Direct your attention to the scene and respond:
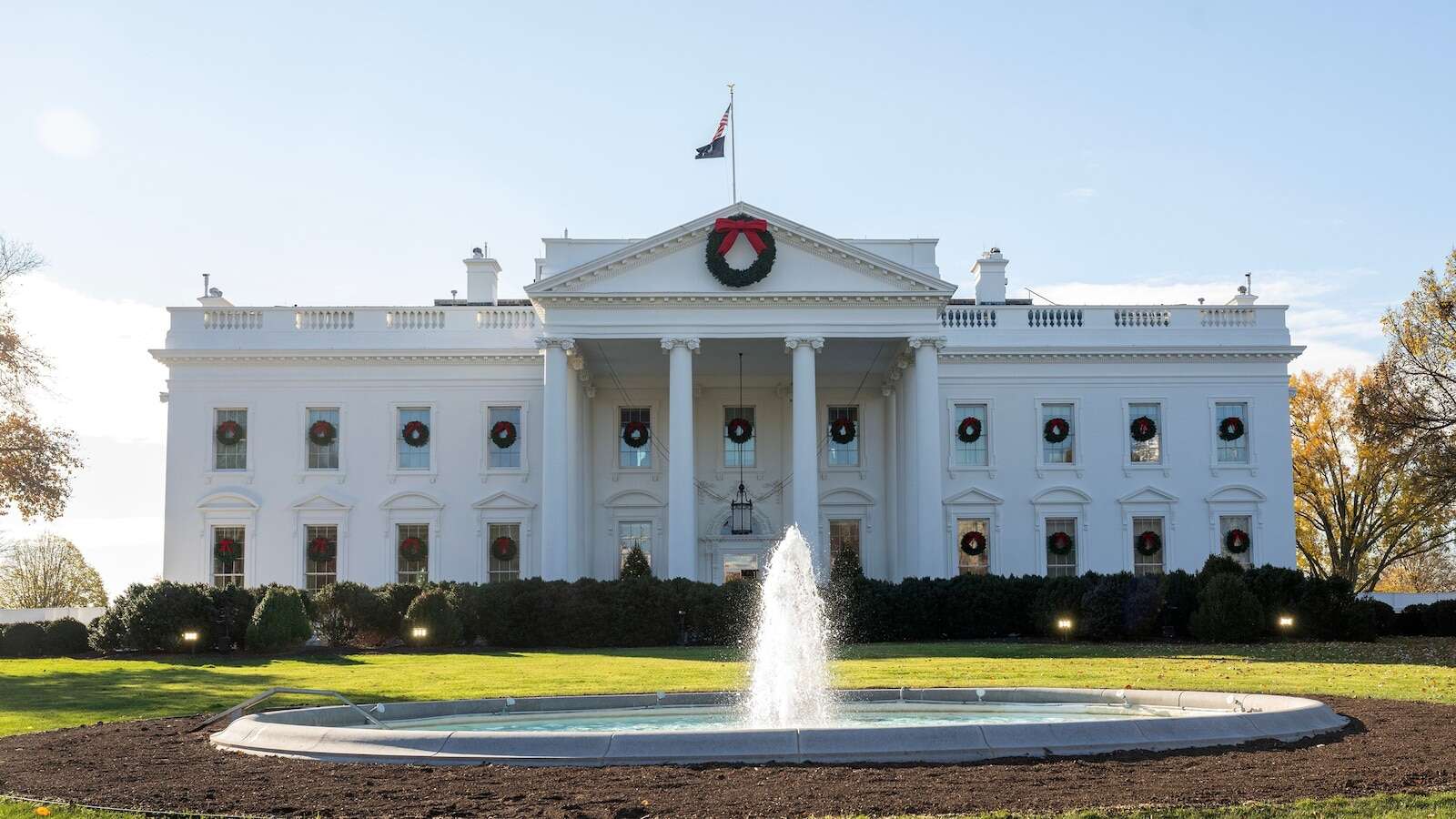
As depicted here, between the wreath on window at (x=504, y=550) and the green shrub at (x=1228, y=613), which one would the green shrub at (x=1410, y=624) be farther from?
the wreath on window at (x=504, y=550)

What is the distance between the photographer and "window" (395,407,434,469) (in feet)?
143

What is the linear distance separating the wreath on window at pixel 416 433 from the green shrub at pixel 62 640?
12.9 m

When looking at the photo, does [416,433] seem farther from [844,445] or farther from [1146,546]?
[1146,546]

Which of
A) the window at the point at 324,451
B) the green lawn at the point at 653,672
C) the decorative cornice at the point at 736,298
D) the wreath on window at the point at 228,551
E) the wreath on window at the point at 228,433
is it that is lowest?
the green lawn at the point at 653,672

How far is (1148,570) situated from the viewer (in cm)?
4469

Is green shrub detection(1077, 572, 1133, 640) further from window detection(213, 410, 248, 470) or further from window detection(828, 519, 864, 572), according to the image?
window detection(213, 410, 248, 470)

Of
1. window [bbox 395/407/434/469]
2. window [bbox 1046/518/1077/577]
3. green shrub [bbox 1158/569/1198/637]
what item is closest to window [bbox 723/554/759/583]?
window [bbox 1046/518/1077/577]

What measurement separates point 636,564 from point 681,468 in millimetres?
6151

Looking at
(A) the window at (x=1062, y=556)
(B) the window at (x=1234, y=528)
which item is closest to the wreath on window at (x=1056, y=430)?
(A) the window at (x=1062, y=556)

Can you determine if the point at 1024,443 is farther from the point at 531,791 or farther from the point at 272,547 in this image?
the point at 531,791

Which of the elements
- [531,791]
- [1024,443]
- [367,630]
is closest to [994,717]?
[531,791]

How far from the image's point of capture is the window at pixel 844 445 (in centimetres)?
4569

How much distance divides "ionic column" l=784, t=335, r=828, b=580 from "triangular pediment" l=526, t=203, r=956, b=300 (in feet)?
4.86

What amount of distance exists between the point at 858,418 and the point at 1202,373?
11.0 m
